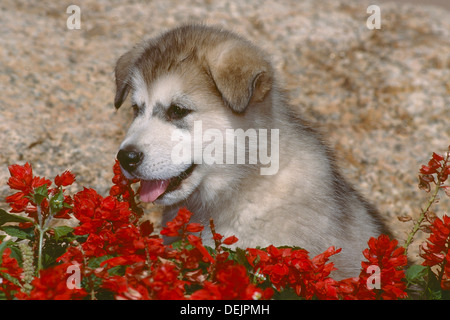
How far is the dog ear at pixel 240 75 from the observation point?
9.62 ft

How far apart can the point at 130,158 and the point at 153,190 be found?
12.5 inches

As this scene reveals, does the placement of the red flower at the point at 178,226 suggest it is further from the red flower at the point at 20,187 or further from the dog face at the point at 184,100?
the dog face at the point at 184,100

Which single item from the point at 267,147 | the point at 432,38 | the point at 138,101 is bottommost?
the point at 267,147

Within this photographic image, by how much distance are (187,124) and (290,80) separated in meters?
2.76

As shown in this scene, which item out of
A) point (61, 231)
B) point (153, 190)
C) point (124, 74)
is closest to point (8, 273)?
point (61, 231)

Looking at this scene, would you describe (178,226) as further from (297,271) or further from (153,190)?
(153,190)

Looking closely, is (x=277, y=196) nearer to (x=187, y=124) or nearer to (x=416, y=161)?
(x=187, y=124)

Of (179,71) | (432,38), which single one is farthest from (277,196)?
(432,38)

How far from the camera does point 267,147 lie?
3152mm

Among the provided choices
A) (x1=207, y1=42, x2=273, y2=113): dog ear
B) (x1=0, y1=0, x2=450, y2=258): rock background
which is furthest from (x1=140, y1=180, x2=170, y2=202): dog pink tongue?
(x1=0, y1=0, x2=450, y2=258): rock background

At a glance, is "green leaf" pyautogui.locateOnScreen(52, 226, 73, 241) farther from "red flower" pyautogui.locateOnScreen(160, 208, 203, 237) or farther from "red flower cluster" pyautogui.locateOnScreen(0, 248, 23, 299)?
"red flower" pyautogui.locateOnScreen(160, 208, 203, 237)

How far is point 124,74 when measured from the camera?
366cm

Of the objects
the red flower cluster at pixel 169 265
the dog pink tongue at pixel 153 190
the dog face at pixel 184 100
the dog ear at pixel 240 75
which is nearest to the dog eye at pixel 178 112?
the dog face at pixel 184 100

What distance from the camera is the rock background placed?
4676 millimetres
